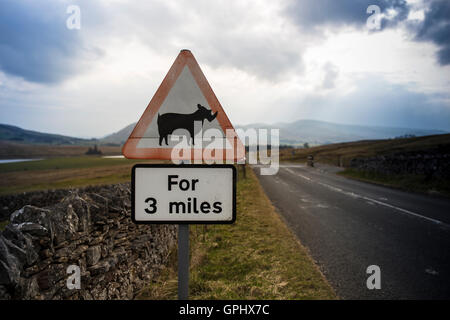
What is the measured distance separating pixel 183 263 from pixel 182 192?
48 centimetres

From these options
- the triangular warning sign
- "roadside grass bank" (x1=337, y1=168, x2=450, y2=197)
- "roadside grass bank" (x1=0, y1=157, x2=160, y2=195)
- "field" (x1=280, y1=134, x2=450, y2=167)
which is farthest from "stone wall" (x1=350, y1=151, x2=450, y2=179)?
"roadside grass bank" (x1=0, y1=157, x2=160, y2=195)

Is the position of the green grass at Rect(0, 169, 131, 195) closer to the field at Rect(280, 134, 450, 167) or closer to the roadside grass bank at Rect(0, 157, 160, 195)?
the roadside grass bank at Rect(0, 157, 160, 195)

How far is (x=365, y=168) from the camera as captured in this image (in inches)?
887

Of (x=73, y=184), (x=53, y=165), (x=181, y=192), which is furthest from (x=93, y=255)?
(x=53, y=165)

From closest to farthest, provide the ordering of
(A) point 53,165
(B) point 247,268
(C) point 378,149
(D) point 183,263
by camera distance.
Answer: (D) point 183,263
(B) point 247,268
(C) point 378,149
(A) point 53,165

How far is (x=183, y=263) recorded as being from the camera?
5.64ft

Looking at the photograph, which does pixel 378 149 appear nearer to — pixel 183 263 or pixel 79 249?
pixel 79 249

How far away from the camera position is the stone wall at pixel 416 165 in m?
14.0

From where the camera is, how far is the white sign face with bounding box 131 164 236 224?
178 centimetres

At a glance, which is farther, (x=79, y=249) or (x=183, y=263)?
(x=79, y=249)

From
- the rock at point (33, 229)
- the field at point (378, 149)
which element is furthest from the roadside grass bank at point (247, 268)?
the field at point (378, 149)

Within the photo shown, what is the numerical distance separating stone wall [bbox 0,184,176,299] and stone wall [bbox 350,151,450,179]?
53.3 ft
